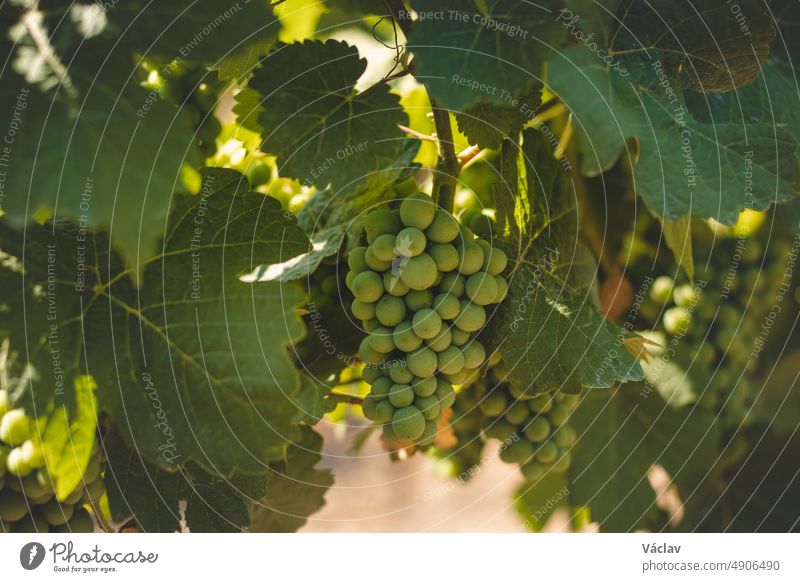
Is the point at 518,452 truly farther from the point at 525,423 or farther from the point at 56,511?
the point at 56,511

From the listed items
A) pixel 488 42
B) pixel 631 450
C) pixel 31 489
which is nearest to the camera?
pixel 488 42

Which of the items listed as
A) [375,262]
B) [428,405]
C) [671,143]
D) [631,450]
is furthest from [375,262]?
[631,450]

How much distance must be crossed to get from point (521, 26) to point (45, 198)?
30cm

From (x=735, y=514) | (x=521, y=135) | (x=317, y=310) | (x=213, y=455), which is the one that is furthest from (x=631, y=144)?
(x=735, y=514)

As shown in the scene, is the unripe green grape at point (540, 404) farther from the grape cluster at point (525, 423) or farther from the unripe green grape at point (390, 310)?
the unripe green grape at point (390, 310)

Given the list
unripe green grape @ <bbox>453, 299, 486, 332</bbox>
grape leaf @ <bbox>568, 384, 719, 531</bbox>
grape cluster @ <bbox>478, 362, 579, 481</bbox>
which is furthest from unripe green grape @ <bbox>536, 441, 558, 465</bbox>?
unripe green grape @ <bbox>453, 299, 486, 332</bbox>

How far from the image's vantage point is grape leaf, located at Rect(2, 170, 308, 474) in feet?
1.66

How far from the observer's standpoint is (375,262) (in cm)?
52

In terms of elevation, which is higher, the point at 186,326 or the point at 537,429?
the point at 186,326

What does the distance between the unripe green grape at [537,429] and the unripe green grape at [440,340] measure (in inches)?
6.7

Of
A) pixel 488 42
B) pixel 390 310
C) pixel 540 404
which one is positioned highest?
pixel 488 42

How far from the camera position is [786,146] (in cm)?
54

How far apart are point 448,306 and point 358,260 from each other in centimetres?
7
